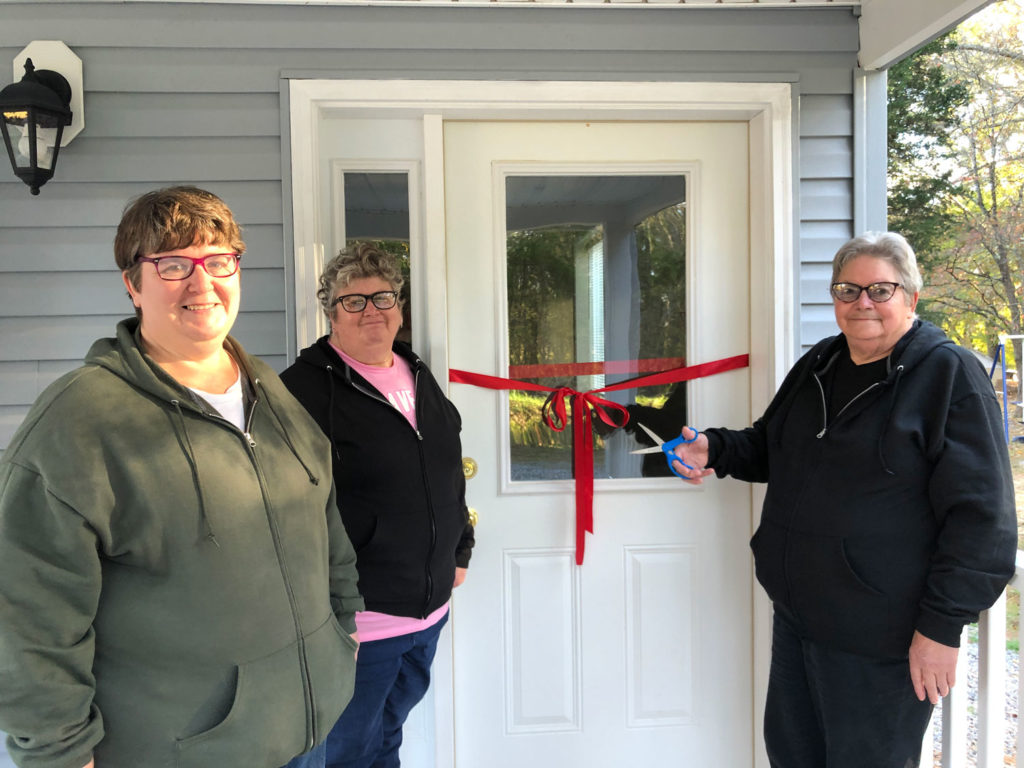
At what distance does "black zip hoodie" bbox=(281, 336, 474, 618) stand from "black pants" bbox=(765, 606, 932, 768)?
863mm

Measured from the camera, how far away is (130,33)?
1988 mm

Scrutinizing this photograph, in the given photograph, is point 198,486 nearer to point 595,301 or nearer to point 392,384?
point 392,384

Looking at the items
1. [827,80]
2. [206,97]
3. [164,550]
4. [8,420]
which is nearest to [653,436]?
[827,80]

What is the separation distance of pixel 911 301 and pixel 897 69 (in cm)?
156

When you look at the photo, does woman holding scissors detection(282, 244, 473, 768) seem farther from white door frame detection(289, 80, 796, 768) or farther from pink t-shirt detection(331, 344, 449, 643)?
white door frame detection(289, 80, 796, 768)

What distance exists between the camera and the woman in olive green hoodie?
3.23ft

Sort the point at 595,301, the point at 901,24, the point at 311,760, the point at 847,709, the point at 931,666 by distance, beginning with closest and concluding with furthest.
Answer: the point at 311,760
the point at 931,666
the point at 847,709
the point at 901,24
the point at 595,301

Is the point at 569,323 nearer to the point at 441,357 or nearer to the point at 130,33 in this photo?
the point at 441,357

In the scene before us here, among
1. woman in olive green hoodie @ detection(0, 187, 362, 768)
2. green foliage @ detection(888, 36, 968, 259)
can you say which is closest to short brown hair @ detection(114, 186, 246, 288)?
woman in olive green hoodie @ detection(0, 187, 362, 768)

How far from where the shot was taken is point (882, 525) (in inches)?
59.6

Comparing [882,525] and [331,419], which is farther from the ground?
[331,419]

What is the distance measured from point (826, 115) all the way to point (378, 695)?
6.61 ft

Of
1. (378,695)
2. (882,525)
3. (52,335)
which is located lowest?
(378,695)

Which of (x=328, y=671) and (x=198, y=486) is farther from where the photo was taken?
(x=328, y=671)
